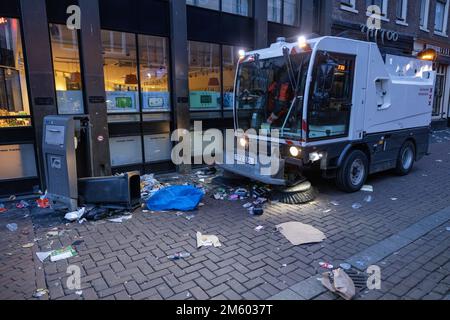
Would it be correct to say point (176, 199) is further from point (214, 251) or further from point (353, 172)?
point (353, 172)

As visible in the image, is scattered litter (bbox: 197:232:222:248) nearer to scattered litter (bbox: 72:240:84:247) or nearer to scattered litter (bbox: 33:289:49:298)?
scattered litter (bbox: 72:240:84:247)

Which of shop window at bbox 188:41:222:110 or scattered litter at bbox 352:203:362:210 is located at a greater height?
shop window at bbox 188:41:222:110

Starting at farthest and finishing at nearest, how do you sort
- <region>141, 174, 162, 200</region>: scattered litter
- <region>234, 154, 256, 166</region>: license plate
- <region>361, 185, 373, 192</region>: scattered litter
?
<region>361, 185, 373, 192</region>: scattered litter
<region>141, 174, 162, 200</region>: scattered litter
<region>234, 154, 256, 166</region>: license plate

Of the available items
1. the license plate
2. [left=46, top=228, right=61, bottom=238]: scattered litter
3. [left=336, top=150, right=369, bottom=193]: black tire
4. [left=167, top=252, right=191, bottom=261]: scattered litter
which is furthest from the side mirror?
[left=46, top=228, right=61, bottom=238]: scattered litter

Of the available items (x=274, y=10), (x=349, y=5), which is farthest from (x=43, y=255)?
(x=349, y=5)

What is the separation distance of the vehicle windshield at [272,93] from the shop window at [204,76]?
6.63ft

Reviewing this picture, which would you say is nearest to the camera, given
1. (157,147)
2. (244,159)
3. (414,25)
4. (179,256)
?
(179,256)

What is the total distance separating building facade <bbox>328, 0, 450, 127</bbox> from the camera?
11836 millimetres

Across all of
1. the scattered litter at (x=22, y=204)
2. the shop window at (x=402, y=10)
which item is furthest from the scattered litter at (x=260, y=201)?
the shop window at (x=402, y=10)

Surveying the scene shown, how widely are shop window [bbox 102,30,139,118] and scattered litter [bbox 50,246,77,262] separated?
4025mm

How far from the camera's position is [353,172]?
258 inches

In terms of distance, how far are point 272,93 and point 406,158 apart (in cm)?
436

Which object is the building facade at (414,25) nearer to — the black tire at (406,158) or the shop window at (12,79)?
the black tire at (406,158)
